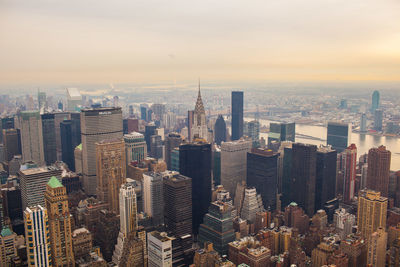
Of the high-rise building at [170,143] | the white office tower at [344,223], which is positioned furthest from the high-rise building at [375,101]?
the high-rise building at [170,143]

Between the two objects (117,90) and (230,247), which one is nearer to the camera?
(230,247)

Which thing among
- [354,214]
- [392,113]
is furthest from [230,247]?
[392,113]

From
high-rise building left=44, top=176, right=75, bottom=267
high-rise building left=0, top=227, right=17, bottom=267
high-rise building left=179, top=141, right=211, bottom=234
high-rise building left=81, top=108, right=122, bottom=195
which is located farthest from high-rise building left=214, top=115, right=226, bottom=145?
high-rise building left=44, top=176, right=75, bottom=267

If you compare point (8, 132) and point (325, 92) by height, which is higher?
point (325, 92)

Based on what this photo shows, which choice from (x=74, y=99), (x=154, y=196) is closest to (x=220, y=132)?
(x=154, y=196)

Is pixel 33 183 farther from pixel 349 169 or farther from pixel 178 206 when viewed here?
pixel 349 169

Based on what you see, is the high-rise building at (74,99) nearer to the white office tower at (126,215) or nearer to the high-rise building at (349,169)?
the white office tower at (126,215)

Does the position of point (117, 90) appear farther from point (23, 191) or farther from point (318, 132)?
point (318, 132)
